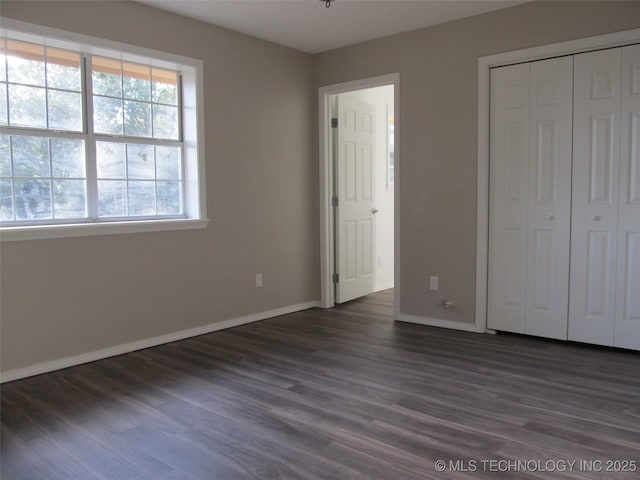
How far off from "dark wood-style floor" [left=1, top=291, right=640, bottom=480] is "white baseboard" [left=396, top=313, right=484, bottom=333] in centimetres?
30

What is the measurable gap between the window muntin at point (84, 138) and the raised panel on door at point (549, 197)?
107 inches

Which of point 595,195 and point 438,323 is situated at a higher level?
point 595,195

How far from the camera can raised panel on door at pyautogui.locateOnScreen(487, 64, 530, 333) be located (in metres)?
3.88

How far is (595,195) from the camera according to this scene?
11.8 feet

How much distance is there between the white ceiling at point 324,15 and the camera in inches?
146

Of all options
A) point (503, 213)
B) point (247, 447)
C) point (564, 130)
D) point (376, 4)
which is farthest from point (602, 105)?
point (247, 447)

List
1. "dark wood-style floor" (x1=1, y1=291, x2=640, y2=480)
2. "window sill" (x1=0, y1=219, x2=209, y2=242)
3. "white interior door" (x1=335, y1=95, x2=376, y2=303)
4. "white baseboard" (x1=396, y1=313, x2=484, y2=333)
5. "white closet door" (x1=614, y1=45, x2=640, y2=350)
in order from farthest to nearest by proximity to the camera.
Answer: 1. "white interior door" (x1=335, y1=95, x2=376, y2=303)
2. "white baseboard" (x1=396, y1=313, x2=484, y2=333)
3. "white closet door" (x1=614, y1=45, x2=640, y2=350)
4. "window sill" (x1=0, y1=219, x2=209, y2=242)
5. "dark wood-style floor" (x1=1, y1=291, x2=640, y2=480)

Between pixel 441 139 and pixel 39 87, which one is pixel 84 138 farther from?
pixel 441 139

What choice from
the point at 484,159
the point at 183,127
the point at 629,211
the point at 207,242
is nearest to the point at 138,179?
the point at 183,127

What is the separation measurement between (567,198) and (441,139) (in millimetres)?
1088

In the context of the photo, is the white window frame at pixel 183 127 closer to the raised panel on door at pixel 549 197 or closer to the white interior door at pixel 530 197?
the white interior door at pixel 530 197

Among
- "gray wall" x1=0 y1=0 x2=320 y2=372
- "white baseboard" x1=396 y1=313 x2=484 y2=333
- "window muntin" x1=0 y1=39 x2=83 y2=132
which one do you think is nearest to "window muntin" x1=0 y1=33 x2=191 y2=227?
"window muntin" x1=0 y1=39 x2=83 y2=132

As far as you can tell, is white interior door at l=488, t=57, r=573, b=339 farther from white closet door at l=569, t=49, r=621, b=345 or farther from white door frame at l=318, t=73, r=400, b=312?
white door frame at l=318, t=73, r=400, b=312

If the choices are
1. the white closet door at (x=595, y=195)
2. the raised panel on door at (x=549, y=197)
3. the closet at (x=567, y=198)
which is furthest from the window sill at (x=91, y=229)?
the white closet door at (x=595, y=195)
